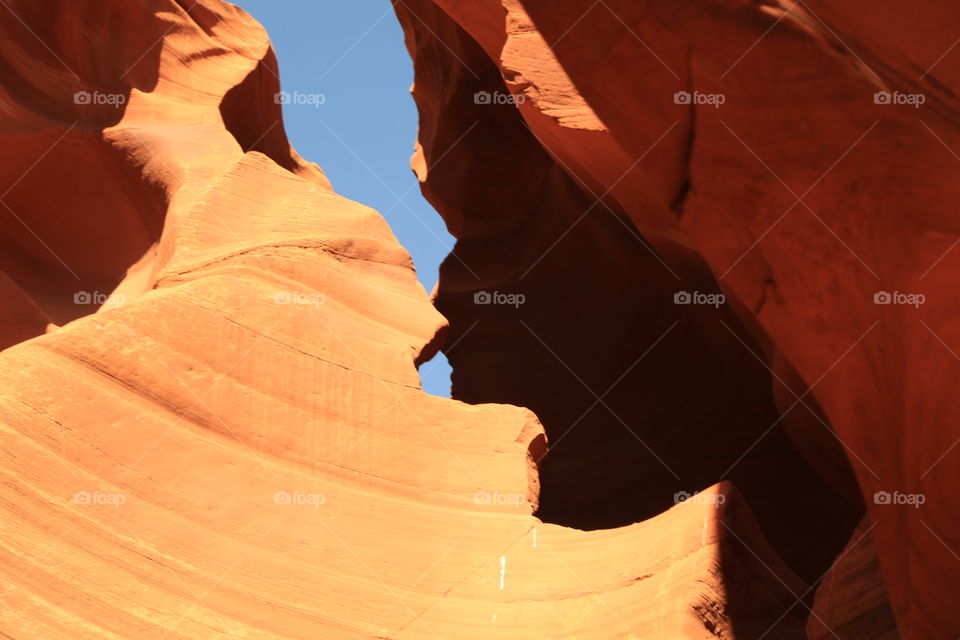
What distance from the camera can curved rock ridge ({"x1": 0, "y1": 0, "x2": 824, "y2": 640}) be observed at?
3.73 metres

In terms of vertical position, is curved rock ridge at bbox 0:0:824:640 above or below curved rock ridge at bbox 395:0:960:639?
below

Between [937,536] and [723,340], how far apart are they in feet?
14.2

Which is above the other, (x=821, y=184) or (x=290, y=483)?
(x=821, y=184)

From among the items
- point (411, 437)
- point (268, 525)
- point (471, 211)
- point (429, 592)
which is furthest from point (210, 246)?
point (471, 211)

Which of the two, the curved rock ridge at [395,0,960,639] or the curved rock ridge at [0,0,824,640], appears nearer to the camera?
the curved rock ridge at [395,0,960,639]

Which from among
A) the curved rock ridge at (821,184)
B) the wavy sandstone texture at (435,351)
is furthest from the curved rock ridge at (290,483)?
the curved rock ridge at (821,184)

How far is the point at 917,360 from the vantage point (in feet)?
10.8

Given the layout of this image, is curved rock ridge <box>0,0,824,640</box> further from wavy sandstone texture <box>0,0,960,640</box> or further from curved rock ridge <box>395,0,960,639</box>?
curved rock ridge <box>395,0,960,639</box>

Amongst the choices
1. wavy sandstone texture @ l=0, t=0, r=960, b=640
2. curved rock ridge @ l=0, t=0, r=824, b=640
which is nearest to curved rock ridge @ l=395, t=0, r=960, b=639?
wavy sandstone texture @ l=0, t=0, r=960, b=640

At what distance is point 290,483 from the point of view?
4309 mm

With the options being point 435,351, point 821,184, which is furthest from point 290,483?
point 821,184

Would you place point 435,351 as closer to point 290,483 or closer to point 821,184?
point 290,483

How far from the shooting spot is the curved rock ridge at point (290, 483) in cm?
373

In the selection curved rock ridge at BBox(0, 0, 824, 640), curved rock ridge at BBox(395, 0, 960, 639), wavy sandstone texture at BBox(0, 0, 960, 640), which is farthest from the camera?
curved rock ridge at BBox(0, 0, 824, 640)
